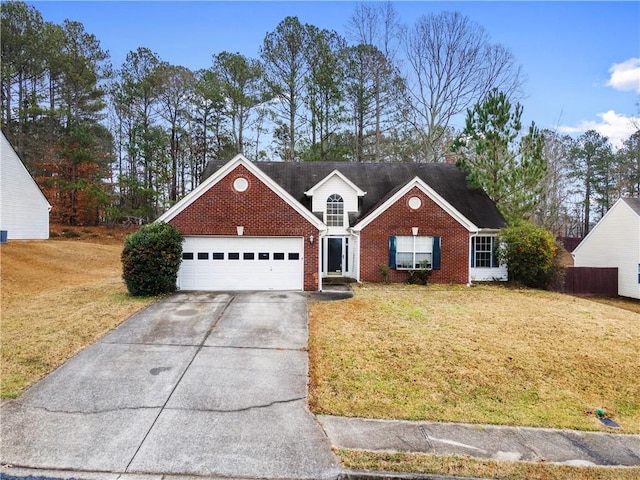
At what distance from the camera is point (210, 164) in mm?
20734

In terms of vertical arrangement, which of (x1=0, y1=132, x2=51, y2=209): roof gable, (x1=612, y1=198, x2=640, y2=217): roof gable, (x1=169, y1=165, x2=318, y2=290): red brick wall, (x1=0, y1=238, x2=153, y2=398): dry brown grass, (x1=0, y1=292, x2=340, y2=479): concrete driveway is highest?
(x1=0, y1=132, x2=51, y2=209): roof gable

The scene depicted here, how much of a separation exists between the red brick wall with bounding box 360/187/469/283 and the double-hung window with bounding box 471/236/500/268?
5.43 ft

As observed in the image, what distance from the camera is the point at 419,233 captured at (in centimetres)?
1596

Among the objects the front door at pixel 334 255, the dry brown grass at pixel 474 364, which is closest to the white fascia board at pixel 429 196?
the front door at pixel 334 255

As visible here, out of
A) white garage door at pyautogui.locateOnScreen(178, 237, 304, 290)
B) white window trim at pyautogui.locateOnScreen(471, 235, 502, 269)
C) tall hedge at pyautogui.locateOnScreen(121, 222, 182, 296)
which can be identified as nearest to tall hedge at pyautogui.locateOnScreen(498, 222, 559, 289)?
white window trim at pyautogui.locateOnScreen(471, 235, 502, 269)

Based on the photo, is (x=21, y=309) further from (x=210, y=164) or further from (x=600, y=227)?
(x=600, y=227)

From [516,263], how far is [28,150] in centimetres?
3605

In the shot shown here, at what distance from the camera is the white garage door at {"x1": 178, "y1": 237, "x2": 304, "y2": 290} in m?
13.5

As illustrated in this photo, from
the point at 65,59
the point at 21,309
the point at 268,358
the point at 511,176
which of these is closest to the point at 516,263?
the point at 511,176

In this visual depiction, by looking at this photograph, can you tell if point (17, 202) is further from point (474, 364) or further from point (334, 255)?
point (474, 364)

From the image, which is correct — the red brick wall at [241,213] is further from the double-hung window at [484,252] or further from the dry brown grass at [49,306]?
the double-hung window at [484,252]

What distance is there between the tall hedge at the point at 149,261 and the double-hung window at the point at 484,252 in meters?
13.2

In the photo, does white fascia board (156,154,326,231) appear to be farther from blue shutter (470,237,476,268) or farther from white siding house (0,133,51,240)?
white siding house (0,133,51,240)

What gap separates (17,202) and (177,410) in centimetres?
2452
